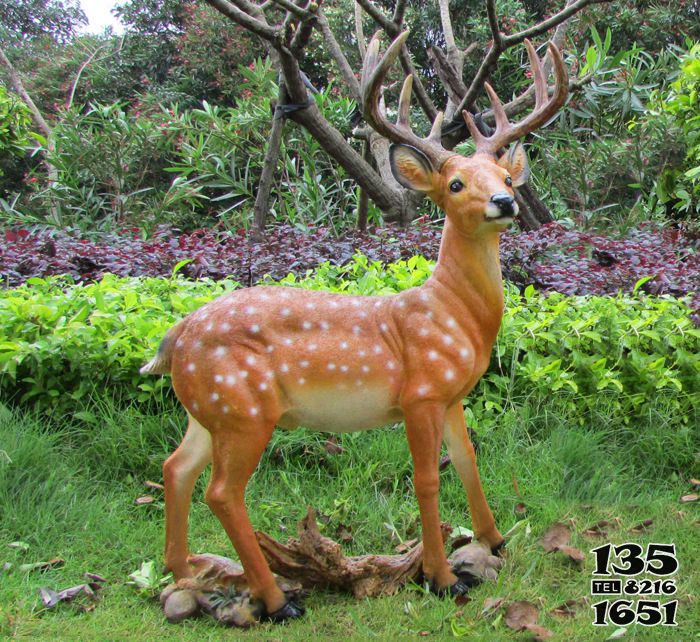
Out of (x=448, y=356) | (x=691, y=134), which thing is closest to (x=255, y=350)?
(x=448, y=356)

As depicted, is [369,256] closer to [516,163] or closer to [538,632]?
[516,163]

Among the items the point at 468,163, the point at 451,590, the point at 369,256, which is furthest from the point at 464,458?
the point at 369,256

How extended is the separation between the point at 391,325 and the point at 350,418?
32 cm

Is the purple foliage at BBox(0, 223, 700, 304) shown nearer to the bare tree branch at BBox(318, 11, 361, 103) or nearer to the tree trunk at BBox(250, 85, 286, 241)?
the tree trunk at BBox(250, 85, 286, 241)

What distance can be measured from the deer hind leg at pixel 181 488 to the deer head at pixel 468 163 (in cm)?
107

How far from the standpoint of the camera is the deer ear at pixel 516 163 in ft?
8.31

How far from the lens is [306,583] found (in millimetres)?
2539

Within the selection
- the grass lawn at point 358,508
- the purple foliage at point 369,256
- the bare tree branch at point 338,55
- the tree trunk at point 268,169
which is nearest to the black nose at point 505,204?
the grass lawn at point 358,508

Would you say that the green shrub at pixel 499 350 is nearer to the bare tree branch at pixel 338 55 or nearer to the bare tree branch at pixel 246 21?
the bare tree branch at pixel 246 21

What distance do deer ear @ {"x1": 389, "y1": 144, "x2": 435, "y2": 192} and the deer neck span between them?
0.50ft

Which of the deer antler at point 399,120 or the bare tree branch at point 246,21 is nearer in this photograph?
the deer antler at point 399,120

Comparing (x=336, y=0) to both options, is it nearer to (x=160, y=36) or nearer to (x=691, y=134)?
(x=160, y=36)

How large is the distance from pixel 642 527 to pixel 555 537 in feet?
1.32

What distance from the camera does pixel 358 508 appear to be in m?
3.08
